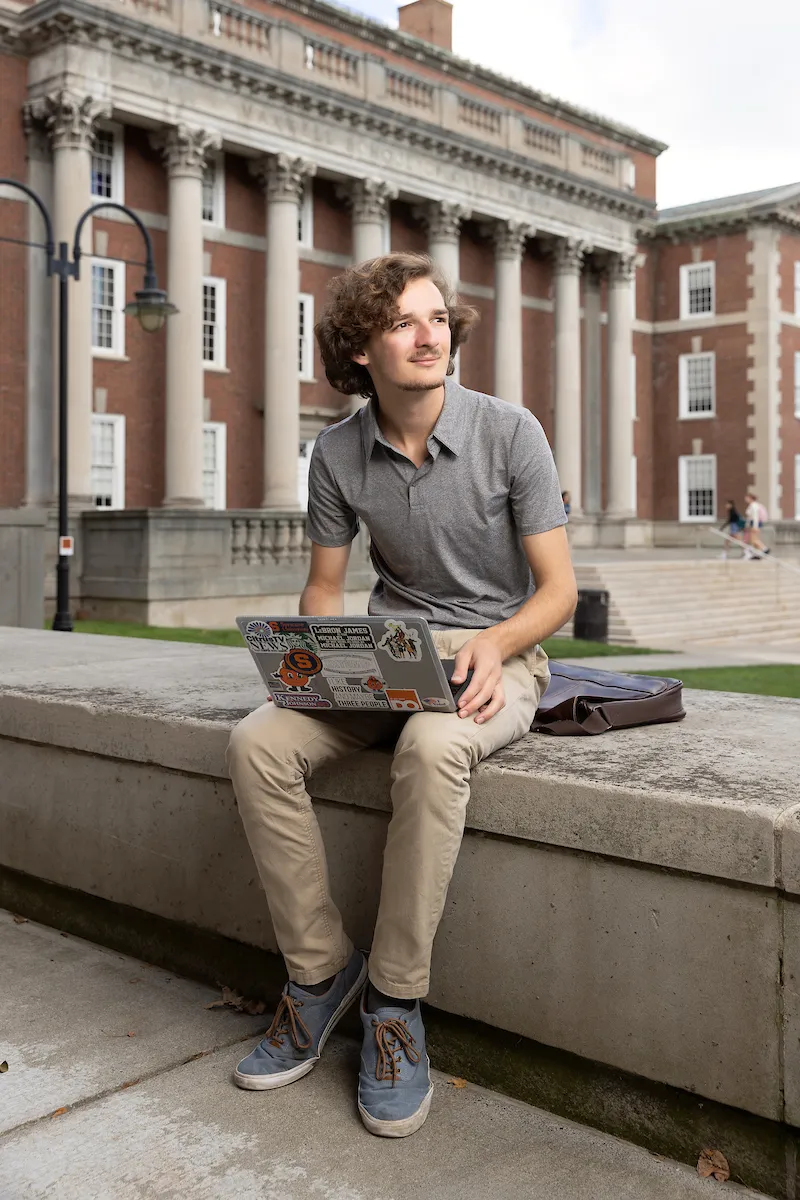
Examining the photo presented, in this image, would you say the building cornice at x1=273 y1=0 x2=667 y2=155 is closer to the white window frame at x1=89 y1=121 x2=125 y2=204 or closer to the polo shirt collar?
the white window frame at x1=89 y1=121 x2=125 y2=204

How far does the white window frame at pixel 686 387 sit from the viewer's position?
48.3 meters

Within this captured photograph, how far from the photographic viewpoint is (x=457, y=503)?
12.0ft

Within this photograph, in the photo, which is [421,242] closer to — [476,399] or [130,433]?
[130,433]

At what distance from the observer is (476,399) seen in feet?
12.3

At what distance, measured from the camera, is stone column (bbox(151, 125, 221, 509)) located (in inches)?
1164

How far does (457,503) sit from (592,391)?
1671 inches

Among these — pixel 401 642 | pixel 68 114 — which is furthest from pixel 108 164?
pixel 401 642

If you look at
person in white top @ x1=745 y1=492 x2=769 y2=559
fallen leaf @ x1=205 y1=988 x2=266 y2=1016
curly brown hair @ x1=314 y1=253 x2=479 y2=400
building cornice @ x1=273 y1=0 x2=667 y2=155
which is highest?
building cornice @ x1=273 y1=0 x2=667 y2=155

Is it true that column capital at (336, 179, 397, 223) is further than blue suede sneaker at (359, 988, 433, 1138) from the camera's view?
Yes

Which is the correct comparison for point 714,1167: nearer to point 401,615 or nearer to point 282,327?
point 401,615

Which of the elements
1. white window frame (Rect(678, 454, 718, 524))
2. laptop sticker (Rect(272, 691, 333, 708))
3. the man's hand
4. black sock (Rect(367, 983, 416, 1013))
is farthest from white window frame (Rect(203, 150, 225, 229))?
black sock (Rect(367, 983, 416, 1013))

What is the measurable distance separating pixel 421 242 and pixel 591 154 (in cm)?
795

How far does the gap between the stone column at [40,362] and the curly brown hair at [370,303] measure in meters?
25.8

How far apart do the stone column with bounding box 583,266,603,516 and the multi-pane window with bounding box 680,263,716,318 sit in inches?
228
